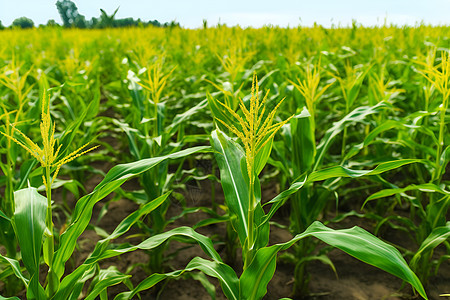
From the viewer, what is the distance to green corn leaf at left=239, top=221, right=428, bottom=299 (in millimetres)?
1181

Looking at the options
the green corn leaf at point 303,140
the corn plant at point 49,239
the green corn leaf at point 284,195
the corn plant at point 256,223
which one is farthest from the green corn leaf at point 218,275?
the green corn leaf at point 303,140

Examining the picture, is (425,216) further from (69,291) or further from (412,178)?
(69,291)

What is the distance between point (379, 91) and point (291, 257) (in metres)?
1.33

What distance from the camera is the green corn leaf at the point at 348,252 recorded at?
1.18 metres

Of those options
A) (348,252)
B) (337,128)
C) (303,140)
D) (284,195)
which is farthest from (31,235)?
(337,128)

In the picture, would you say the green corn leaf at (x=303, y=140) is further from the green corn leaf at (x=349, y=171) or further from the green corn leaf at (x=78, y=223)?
the green corn leaf at (x=78, y=223)

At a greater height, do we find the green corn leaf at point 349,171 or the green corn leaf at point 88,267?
the green corn leaf at point 349,171

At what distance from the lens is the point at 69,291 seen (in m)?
1.47

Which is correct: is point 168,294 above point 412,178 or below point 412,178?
below

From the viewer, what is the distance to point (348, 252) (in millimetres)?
1221

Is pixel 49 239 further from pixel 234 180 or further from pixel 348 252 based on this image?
pixel 348 252

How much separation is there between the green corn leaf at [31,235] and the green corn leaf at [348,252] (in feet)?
2.32

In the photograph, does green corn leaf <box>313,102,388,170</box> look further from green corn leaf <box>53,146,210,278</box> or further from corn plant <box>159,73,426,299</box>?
green corn leaf <box>53,146,210,278</box>

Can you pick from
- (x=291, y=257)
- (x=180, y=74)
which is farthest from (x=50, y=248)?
(x=180, y=74)
